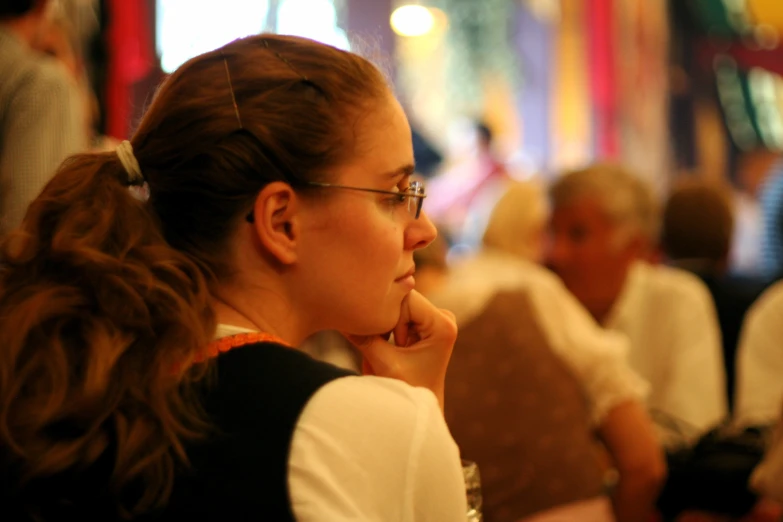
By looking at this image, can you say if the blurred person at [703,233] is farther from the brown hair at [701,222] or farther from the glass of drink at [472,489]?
the glass of drink at [472,489]

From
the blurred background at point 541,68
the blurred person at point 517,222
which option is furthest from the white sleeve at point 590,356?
the blurred person at point 517,222

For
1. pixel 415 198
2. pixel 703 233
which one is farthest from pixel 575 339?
pixel 703 233

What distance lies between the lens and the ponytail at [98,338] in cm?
86

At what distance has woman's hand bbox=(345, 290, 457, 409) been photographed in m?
1.19

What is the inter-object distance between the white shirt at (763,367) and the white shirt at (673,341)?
0.27 meters

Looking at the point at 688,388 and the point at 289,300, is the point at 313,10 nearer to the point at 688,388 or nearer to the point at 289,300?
the point at 688,388

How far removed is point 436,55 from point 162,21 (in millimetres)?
3539

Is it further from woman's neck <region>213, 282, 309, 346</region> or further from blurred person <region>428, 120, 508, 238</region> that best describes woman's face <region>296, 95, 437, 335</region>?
blurred person <region>428, 120, 508, 238</region>

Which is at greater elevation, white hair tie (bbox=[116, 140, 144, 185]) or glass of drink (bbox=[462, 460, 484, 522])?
white hair tie (bbox=[116, 140, 144, 185])

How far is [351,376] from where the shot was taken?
909 millimetres

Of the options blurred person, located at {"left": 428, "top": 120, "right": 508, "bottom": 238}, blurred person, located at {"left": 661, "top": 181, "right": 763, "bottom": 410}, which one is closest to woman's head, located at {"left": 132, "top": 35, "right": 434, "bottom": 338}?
blurred person, located at {"left": 661, "top": 181, "right": 763, "bottom": 410}

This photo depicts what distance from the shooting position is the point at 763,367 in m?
2.49

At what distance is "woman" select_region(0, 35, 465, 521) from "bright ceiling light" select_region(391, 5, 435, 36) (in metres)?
5.15

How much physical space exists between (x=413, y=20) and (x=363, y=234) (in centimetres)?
556
